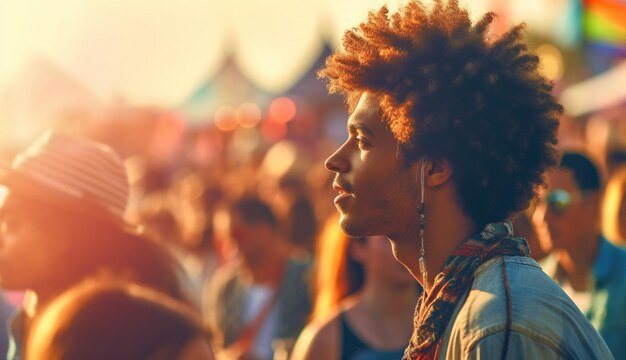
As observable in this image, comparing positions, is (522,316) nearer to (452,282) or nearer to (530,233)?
(452,282)

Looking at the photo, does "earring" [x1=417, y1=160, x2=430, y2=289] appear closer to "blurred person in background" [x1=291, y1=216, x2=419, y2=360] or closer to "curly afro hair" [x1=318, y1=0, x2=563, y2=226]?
"curly afro hair" [x1=318, y1=0, x2=563, y2=226]

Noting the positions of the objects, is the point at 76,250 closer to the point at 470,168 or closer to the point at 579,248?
the point at 470,168

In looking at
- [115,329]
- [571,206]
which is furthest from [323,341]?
[115,329]

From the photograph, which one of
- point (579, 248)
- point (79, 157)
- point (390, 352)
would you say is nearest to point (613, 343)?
point (579, 248)

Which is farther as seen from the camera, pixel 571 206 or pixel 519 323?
pixel 571 206

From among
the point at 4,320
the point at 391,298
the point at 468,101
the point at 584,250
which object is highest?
the point at 468,101

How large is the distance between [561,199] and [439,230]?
11.5 feet

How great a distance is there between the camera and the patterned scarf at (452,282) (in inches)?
119

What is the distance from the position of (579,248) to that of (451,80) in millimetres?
3519

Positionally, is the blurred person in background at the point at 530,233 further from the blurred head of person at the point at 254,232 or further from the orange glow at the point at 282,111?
the orange glow at the point at 282,111

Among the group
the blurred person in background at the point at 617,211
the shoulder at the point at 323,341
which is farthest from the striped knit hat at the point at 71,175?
the blurred person in background at the point at 617,211

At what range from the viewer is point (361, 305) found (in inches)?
227

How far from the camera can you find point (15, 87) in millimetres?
35188

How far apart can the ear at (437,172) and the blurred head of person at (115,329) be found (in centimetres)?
95
